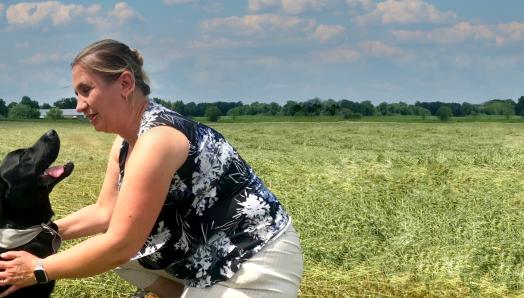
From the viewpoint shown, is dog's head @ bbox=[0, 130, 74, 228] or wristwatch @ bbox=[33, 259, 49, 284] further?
dog's head @ bbox=[0, 130, 74, 228]

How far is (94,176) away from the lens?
32.3 feet

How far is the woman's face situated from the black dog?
0.39 meters

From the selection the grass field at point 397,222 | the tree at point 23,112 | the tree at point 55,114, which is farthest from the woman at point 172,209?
the tree at point 23,112

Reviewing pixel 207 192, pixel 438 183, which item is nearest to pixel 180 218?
pixel 207 192

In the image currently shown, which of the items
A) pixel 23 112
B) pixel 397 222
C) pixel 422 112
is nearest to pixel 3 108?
pixel 23 112

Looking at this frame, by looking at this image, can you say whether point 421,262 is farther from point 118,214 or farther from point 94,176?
point 94,176

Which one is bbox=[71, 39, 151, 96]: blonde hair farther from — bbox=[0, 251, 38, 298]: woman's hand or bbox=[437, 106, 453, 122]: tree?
bbox=[437, 106, 453, 122]: tree

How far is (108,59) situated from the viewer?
2814 mm

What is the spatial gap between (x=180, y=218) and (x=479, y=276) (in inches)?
117

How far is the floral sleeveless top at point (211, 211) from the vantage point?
2963 millimetres

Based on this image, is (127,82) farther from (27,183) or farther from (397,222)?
(397,222)

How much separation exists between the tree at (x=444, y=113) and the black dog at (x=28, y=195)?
31563 millimetres

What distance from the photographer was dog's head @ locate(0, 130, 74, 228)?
3.25 m

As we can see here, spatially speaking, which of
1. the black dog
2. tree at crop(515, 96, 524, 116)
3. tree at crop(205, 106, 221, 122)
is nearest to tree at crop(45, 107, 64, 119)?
tree at crop(205, 106, 221, 122)
